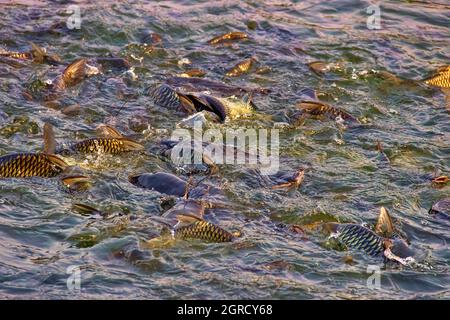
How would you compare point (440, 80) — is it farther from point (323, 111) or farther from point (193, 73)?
point (193, 73)

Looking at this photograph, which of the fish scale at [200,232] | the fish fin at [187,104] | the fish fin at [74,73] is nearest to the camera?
the fish scale at [200,232]

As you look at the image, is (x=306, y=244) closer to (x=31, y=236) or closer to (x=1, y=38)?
(x=31, y=236)

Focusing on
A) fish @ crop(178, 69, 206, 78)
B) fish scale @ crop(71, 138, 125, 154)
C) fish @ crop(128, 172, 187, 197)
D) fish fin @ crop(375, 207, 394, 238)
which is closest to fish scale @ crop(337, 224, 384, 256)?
fish fin @ crop(375, 207, 394, 238)

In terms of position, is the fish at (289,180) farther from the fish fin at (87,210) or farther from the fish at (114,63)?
the fish at (114,63)

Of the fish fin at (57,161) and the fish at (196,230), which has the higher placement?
the fish fin at (57,161)

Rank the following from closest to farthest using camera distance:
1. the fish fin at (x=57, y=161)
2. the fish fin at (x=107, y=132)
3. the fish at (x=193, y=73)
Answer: the fish fin at (x=57, y=161)
the fish fin at (x=107, y=132)
the fish at (x=193, y=73)

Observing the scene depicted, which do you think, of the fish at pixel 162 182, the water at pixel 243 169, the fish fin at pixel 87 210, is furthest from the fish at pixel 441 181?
the fish fin at pixel 87 210

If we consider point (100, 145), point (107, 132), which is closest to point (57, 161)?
point (100, 145)
